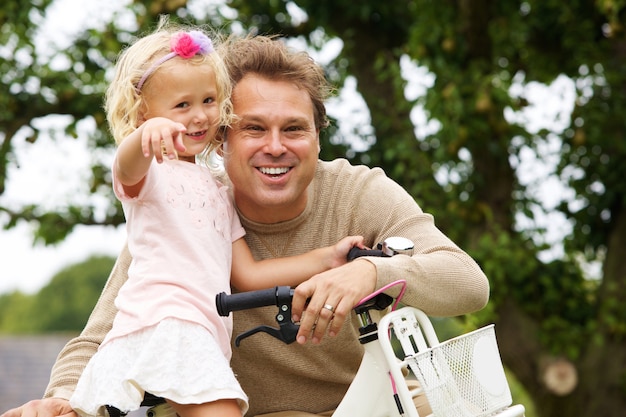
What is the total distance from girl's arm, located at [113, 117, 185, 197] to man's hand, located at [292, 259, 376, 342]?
1.45 feet

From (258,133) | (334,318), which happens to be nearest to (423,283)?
(334,318)

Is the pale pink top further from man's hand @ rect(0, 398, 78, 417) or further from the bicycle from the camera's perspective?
man's hand @ rect(0, 398, 78, 417)

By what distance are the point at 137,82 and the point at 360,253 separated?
733 millimetres

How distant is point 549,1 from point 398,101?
5.01 feet

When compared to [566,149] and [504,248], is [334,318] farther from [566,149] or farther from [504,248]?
[566,149]

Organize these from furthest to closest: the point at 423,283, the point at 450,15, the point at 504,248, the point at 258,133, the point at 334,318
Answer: the point at 450,15 → the point at 504,248 → the point at 258,133 → the point at 423,283 → the point at 334,318

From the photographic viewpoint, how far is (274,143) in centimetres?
282

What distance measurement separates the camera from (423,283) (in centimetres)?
244

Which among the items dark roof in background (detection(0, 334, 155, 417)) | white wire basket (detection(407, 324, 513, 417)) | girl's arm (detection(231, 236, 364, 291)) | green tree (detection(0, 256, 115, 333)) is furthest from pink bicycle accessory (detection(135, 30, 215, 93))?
green tree (detection(0, 256, 115, 333))

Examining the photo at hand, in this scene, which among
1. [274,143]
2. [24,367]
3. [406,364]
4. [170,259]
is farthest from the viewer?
[24,367]

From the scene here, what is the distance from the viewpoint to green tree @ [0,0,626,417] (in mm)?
6438

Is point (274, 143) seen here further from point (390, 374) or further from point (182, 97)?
point (390, 374)

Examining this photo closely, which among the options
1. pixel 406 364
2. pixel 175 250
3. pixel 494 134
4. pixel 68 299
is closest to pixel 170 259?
pixel 175 250

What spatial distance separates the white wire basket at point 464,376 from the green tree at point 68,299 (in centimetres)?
4655
